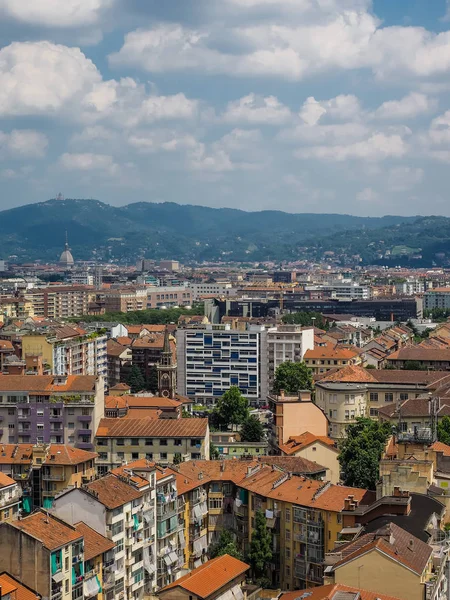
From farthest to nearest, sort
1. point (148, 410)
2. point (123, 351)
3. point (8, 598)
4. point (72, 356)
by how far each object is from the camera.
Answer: point (123, 351)
point (72, 356)
point (148, 410)
point (8, 598)

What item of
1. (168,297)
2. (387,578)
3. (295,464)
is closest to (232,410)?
(295,464)

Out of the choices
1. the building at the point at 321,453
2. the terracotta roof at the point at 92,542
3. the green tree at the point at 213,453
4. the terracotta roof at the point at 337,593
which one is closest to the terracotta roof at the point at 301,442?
the building at the point at 321,453

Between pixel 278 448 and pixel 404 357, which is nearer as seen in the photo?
pixel 278 448

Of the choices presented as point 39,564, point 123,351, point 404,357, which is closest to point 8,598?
point 39,564

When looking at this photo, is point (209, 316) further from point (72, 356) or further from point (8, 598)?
point (8, 598)

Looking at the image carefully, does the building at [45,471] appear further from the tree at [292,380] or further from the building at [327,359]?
the building at [327,359]

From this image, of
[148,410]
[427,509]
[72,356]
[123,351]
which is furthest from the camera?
[123,351]

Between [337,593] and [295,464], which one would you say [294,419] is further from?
[337,593]
